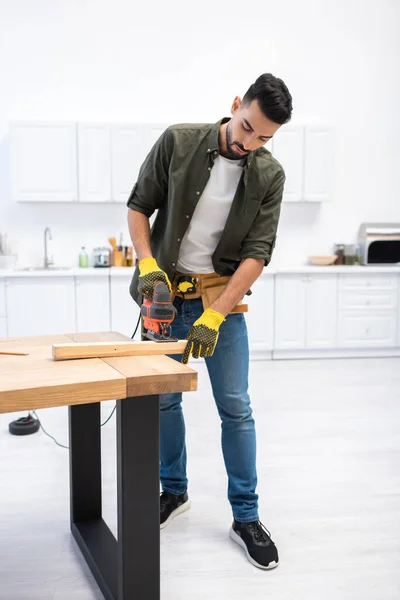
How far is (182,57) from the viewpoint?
17.3 feet

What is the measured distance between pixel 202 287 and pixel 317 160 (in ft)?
A: 11.4

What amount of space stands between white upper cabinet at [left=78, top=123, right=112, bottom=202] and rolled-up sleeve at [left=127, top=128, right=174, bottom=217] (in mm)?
2959

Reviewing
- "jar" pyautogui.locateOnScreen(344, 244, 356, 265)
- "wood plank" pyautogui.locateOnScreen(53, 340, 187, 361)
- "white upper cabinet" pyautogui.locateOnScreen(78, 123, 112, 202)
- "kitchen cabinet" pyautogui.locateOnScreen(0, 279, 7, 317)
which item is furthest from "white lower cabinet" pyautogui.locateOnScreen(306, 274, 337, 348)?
"wood plank" pyautogui.locateOnScreen(53, 340, 187, 361)

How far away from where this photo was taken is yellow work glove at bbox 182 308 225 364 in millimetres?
A: 1757

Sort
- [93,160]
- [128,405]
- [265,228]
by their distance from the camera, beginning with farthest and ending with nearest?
[93,160] → [265,228] → [128,405]

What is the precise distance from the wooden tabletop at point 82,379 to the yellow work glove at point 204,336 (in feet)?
0.59

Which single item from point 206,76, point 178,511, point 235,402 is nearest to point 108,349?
point 235,402

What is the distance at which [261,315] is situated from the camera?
4.94 metres

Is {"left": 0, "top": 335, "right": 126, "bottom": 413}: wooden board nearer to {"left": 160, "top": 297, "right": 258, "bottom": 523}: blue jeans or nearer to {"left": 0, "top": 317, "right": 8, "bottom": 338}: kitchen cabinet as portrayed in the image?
{"left": 160, "top": 297, "right": 258, "bottom": 523}: blue jeans

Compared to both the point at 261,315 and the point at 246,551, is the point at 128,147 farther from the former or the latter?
the point at 246,551

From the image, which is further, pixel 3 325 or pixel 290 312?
pixel 290 312

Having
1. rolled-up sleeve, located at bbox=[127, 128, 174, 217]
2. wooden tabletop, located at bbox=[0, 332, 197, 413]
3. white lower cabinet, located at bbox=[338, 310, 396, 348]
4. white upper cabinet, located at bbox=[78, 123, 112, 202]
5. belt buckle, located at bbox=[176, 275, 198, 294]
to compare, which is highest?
white upper cabinet, located at bbox=[78, 123, 112, 202]

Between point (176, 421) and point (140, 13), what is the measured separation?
4308 millimetres

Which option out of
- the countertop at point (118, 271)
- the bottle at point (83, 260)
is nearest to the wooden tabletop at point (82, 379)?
the countertop at point (118, 271)
